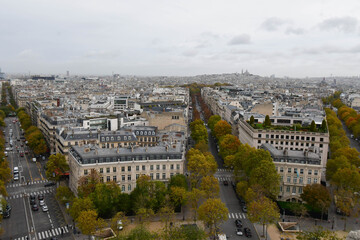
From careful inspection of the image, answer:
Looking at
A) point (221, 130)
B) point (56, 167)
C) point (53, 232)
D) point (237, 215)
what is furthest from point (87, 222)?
point (221, 130)

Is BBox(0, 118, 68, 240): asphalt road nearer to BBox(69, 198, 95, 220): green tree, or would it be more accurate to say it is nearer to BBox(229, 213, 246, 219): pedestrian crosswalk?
BBox(69, 198, 95, 220): green tree

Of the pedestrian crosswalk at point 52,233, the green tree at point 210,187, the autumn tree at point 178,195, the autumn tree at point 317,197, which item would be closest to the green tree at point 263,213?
the green tree at point 210,187

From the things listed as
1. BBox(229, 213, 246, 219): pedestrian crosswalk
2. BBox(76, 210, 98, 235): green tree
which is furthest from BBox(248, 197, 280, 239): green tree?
BBox(76, 210, 98, 235): green tree

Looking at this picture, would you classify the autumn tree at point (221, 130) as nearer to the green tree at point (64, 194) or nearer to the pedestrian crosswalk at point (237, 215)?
the pedestrian crosswalk at point (237, 215)

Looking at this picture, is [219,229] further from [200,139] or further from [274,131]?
[200,139]

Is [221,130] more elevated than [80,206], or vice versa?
[221,130]

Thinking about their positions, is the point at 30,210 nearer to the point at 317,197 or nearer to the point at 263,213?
the point at 263,213

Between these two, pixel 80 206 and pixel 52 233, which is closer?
pixel 80 206
